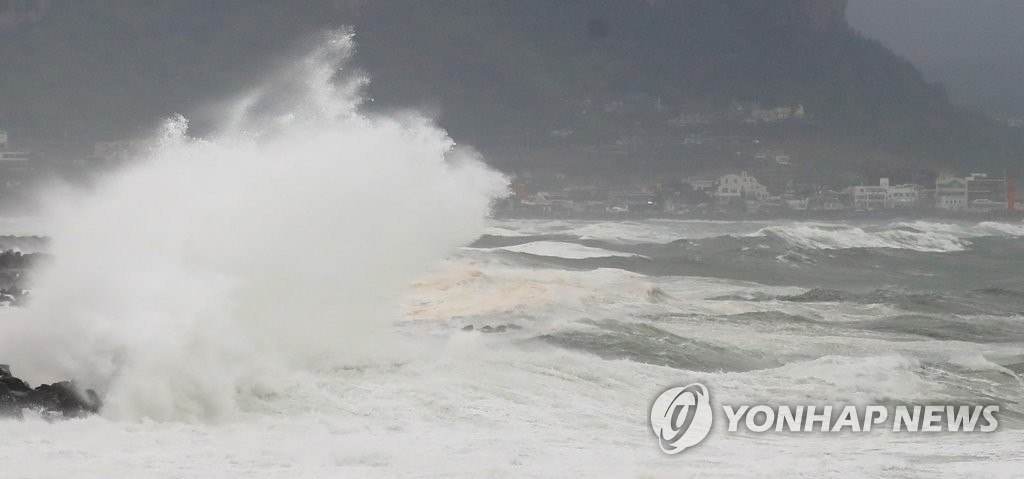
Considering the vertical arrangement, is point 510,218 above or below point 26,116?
below

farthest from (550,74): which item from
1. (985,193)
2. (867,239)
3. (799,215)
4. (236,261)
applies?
(236,261)

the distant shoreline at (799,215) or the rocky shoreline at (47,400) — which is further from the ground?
the distant shoreline at (799,215)

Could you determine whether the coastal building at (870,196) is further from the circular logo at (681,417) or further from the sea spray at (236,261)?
the circular logo at (681,417)

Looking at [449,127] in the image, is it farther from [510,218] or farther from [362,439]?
[362,439]

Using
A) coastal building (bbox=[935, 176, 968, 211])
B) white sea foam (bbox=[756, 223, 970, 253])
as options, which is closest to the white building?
coastal building (bbox=[935, 176, 968, 211])

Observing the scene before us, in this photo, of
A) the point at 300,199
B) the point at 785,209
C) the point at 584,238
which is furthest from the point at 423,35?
the point at 300,199

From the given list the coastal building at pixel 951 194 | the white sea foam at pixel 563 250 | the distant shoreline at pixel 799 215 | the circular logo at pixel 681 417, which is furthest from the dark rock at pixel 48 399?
the coastal building at pixel 951 194
